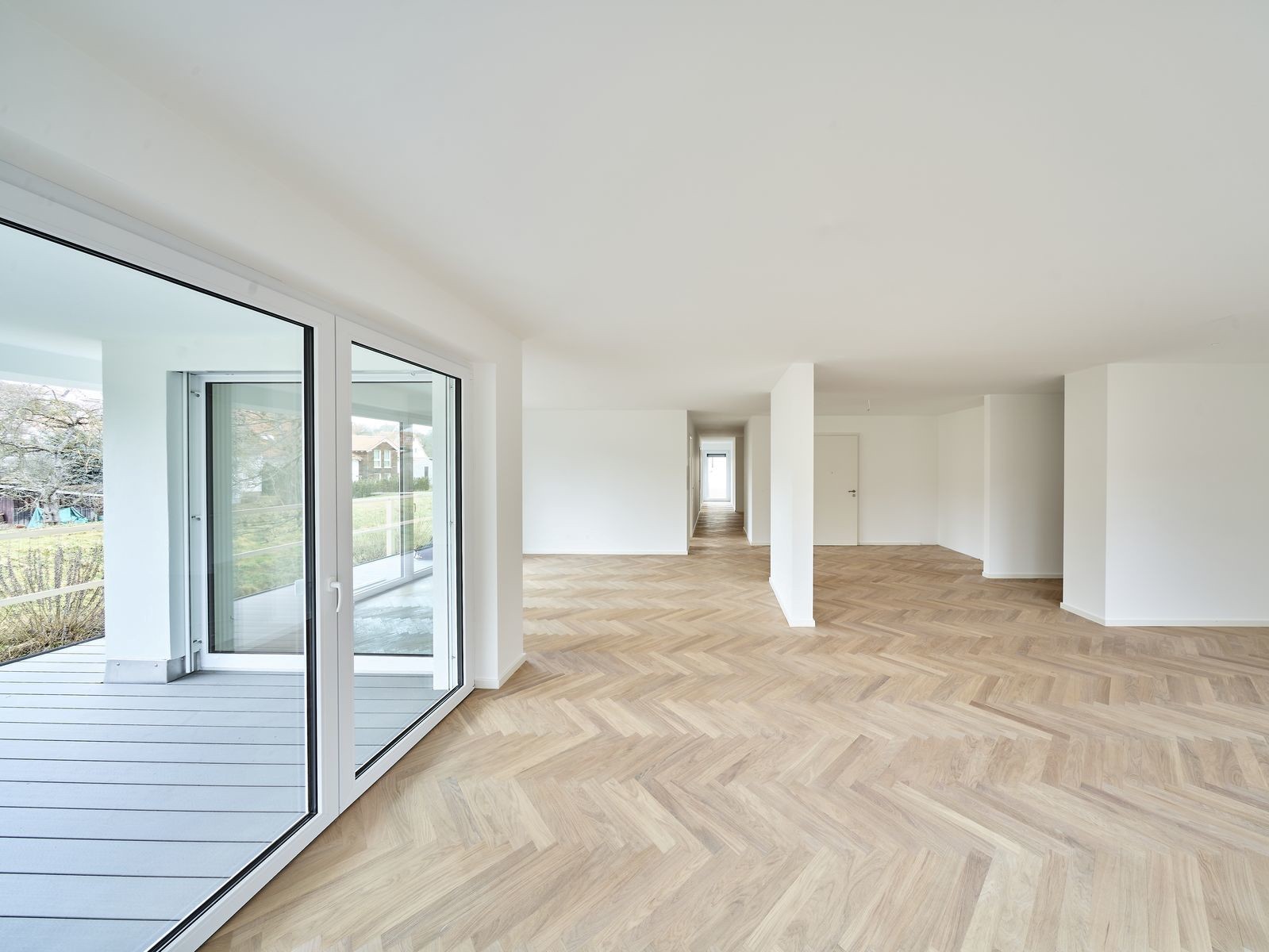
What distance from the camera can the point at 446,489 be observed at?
3.31 meters

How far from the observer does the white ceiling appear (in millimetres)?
1117

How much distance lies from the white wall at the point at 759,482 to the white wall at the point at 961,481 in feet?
9.39

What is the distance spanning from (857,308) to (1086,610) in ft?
14.1

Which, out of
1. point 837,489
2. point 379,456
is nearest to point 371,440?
point 379,456

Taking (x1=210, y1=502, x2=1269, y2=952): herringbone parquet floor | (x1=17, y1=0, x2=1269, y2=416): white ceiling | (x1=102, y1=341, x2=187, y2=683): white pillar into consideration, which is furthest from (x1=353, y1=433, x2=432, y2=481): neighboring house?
(x1=210, y1=502, x2=1269, y2=952): herringbone parquet floor

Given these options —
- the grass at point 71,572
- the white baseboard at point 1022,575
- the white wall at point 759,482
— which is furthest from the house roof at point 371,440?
the white wall at point 759,482

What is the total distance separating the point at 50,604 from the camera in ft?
4.39

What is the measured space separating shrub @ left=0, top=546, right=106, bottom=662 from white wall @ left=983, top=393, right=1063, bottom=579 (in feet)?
26.7

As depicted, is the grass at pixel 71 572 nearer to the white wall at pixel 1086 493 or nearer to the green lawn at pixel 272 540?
the green lawn at pixel 272 540

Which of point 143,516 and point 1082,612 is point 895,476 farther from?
point 143,516

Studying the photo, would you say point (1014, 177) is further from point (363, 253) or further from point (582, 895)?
point (582, 895)

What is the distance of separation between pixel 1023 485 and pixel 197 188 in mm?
8273

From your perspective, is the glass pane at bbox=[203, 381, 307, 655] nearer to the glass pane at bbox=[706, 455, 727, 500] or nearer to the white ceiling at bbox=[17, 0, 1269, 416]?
the white ceiling at bbox=[17, 0, 1269, 416]

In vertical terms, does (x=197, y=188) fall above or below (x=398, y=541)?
above
